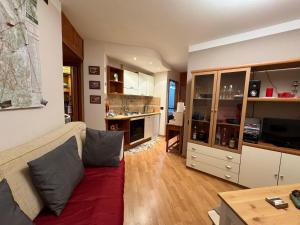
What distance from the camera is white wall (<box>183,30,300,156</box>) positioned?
2102 millimetres

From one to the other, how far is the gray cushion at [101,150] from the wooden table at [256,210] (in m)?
1.21

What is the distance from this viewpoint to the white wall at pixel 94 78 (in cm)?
302

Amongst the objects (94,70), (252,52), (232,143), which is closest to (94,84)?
(94,70)

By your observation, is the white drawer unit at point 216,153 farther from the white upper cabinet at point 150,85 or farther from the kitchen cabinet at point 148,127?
the white upper cabinet at point 150,85

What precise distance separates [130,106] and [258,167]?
3.43m

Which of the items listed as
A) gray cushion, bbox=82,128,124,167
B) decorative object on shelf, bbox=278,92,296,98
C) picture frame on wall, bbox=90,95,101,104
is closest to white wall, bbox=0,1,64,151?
gray cushion, bbox=82,128,124,167

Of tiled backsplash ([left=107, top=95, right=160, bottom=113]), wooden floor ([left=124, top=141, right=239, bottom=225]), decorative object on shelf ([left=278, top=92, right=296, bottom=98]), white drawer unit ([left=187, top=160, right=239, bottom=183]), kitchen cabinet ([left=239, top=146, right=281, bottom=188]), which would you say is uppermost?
decorative object on shelf ([left=278, top=92, right=296, bottom=98])

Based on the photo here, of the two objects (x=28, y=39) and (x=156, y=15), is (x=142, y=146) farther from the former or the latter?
(x=28, y=39)

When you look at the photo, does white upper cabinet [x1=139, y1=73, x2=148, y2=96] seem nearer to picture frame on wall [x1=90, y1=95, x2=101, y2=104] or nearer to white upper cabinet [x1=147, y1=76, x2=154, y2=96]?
white upper cabinet [x1=147, y1=76, x2=154, y2=96]

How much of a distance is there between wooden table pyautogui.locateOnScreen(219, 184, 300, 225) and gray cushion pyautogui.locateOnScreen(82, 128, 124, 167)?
1.21 metres

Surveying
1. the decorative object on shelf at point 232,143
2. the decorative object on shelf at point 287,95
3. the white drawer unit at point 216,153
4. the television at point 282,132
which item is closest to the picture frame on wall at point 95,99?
the white drawer unit at point 216,153

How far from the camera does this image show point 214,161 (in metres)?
2.55

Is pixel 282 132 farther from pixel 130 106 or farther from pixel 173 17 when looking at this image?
pixel 130 106

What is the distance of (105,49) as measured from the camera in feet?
10.2
